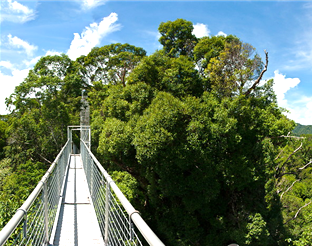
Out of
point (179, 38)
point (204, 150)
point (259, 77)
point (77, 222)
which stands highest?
point (179, 38)

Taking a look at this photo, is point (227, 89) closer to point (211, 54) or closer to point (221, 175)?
point (211, 54)

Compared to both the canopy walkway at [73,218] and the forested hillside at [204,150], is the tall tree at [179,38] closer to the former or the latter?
the forested hillside at [204,150]

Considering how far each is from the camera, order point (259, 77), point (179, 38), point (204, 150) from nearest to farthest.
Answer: point (204, 150) → point (259, 77) → point (179, 38)

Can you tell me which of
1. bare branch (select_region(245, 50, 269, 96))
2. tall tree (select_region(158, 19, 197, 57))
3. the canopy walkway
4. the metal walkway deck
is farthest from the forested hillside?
the canopy walkway

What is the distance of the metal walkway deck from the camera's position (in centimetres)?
302

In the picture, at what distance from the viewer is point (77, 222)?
11.8ft

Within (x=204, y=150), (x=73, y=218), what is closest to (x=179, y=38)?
(x=204, y=150)

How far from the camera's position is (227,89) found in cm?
1011

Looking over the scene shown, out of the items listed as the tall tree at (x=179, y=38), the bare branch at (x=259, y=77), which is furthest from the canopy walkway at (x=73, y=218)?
the tall tree at (x=179, y=38)

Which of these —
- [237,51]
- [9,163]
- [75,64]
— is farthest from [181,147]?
[75,64]

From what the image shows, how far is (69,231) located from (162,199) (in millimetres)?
8306

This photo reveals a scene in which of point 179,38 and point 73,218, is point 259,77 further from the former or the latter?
point 73,218

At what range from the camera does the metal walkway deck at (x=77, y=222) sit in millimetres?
3021

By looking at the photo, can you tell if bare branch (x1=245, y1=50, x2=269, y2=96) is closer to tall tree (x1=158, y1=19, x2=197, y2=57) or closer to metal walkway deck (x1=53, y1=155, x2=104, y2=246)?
tall tree (x1=158, y1=19, x2=197, y2=57)
